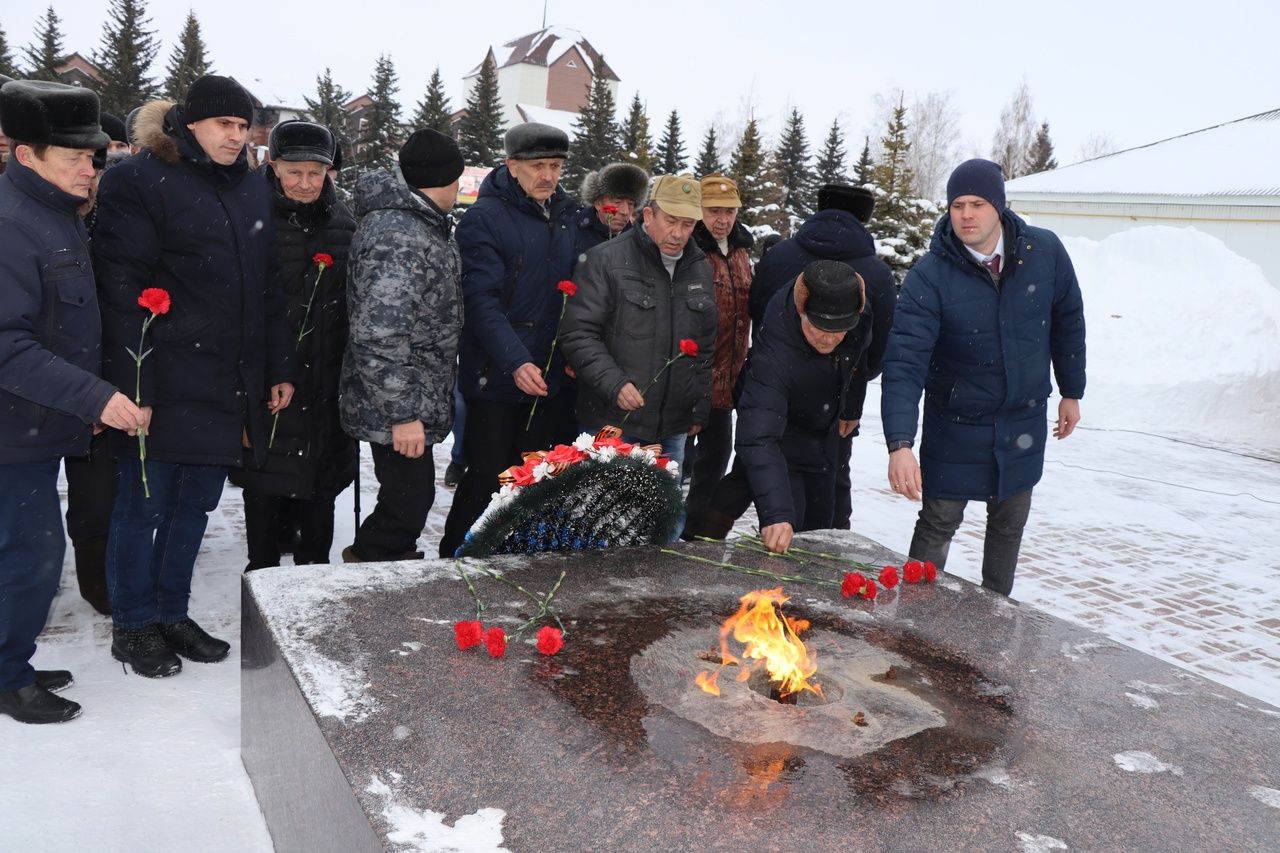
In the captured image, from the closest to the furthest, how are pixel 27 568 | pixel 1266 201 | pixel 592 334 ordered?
pixel 27 568 → pixel 592 334 → pixel 1266 201

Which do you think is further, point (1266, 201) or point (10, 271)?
point (1266, 201)

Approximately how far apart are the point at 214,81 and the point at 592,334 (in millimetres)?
1774

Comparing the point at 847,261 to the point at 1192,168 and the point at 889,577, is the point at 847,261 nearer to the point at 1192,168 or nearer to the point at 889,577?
the point at 889,577

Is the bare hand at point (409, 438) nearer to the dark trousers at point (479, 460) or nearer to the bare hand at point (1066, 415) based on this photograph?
the dark trousers at point (479, 460)

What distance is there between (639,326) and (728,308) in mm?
964

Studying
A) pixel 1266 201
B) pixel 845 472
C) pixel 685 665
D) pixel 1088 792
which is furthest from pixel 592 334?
pixel 1266 201

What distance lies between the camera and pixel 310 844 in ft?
7.76

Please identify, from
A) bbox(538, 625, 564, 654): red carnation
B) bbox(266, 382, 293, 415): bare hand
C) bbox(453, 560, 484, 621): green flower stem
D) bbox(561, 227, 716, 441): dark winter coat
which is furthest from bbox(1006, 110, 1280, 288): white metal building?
bbox(538, 625, 564, 654): red carnation

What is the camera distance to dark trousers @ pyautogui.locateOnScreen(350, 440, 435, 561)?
4.02 m

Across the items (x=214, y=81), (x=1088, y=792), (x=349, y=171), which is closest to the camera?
(x=1088, y=792)

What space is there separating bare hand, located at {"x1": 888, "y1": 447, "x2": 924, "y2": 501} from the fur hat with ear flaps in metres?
2.42

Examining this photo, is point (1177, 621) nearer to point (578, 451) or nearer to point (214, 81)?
point (578, 451)

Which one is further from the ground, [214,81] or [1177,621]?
[214,81]

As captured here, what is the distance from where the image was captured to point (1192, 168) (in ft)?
61.5
